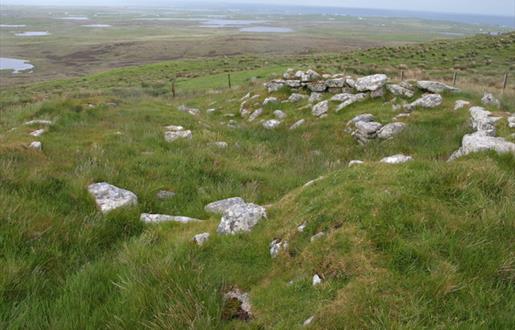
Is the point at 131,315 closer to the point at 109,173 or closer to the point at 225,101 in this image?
the point at 109,173

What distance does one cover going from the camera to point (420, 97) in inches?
614

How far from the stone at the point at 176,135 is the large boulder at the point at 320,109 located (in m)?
6.12

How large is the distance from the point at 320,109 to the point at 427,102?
4238 mm

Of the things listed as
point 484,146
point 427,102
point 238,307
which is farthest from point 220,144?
point 238,307

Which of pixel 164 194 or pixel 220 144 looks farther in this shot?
pixel 220 144


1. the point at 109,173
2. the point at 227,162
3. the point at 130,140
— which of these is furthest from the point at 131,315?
the point at 130,140

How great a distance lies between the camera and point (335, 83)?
18.7 meters

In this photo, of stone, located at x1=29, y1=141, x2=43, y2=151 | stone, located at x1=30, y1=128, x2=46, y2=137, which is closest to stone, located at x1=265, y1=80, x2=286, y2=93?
stone, located at x1=30, y1=128, x2=46, y2=137

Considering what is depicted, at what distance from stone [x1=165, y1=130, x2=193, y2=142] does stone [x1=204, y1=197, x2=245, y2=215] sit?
522 centimetres

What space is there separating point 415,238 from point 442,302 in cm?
93

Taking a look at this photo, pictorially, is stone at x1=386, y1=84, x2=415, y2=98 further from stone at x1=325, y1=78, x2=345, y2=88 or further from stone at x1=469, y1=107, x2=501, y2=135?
stone at x1=469, y1=107, x2=501, y2=135

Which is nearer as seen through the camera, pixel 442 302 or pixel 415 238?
pixel 442 302

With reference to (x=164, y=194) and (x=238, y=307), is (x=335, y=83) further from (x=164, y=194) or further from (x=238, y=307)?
(x=238, y=307)

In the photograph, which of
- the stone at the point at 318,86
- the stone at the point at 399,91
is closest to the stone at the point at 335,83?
the stone at the point at 318,86
